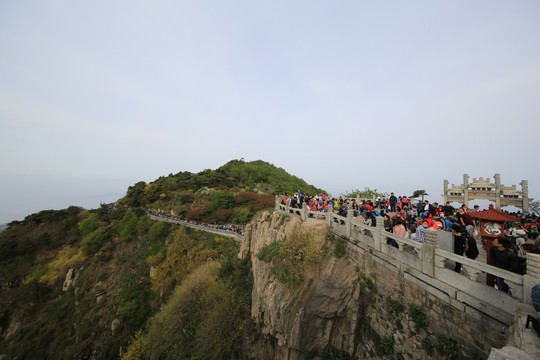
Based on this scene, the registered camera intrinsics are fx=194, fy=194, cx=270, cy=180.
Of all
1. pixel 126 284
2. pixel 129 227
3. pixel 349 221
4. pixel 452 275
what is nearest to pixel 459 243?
pixel 452 275

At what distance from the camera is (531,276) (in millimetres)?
3803

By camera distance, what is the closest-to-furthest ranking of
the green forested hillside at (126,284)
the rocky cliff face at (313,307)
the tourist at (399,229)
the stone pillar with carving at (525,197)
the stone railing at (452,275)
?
the stone railing at (452,275), the tourist at (399,229), the rocky cliff face at (313,307), the stone pillar with carving at (525,197), the green forested hillside at (126,284)

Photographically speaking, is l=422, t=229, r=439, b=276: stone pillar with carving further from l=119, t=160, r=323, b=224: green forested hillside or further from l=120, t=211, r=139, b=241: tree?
l=120, t=211, r=139, b=241: tree

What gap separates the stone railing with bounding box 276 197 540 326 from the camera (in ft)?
13.3

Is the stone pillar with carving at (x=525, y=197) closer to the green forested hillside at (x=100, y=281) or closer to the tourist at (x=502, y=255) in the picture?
the tourist at (x=502, y=255)

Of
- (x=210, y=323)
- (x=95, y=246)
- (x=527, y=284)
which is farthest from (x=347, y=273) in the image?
(x=95, y=246)

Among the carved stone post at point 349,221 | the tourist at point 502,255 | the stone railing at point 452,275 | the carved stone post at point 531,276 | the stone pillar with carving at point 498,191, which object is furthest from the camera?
the stone pillar with carving at point 498,191

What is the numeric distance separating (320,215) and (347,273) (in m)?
4.15

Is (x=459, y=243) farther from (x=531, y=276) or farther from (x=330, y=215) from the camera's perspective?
(x=330, y=215)

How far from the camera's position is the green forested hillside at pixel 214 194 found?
113 ft

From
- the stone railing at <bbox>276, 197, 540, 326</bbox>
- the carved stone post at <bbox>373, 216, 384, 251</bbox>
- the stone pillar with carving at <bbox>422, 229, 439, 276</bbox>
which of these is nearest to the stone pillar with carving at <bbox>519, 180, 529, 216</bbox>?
the stone railing at <bbox>276, 197, 540, 326</bbox>

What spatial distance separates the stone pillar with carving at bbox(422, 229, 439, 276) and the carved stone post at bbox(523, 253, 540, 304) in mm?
1947

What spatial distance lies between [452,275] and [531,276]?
68.2 inches

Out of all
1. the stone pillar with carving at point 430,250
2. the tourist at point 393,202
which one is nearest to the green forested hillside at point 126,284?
the tourist at point 393,202
